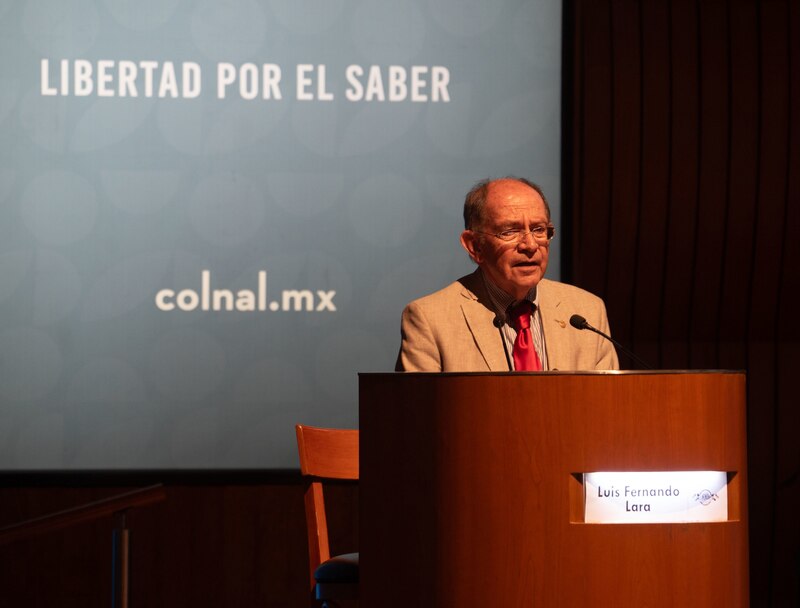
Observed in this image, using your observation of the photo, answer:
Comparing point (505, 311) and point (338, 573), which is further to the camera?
point (505, 311)

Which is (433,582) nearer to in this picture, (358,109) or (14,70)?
(358,109)

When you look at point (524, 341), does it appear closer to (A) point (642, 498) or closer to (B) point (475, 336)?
(B) point (475, 336)

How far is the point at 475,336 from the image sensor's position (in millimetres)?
2697

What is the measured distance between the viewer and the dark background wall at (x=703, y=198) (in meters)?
4.29

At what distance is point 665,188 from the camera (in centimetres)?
431

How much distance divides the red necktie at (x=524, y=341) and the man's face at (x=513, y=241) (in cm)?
7

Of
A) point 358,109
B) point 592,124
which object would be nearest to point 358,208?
point 358,109

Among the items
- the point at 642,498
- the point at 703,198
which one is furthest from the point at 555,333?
the point at 703,198

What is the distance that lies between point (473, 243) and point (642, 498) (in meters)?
1.17

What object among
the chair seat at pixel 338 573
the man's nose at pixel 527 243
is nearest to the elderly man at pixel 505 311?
the man's nose at pixel 527 243

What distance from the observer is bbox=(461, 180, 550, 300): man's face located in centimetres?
274

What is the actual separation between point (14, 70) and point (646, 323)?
9.28 feet

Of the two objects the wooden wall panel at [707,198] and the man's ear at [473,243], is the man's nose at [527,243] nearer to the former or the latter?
the man's ear at [473,243]

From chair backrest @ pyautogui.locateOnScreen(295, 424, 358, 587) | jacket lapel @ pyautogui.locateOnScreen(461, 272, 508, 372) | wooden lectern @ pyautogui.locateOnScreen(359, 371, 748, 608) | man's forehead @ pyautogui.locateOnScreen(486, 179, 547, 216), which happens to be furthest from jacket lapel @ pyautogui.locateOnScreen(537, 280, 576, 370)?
wooden lectern @ pyautogui.locateOnScreen(359, 371, 748, 608)
